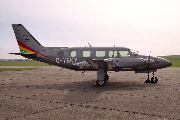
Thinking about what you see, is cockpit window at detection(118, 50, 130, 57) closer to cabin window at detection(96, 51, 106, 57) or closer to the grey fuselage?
the grey fuselage

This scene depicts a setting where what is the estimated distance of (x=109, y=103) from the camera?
7.93 m

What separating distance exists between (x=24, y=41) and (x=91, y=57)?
6874 mm

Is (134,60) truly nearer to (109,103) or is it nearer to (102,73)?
(102,73)

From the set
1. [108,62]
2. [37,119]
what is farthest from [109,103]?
[108,62]

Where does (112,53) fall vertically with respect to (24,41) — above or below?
below

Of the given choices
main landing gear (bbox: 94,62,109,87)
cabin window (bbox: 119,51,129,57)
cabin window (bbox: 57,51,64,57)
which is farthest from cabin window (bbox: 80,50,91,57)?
cabin window (bbox: 119,51,129,57)

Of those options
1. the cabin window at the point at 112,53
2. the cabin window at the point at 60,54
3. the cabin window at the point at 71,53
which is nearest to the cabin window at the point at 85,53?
the cabin window at the point at 71,53

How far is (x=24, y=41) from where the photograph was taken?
1700cm

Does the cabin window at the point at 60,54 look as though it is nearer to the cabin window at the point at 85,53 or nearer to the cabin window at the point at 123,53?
the cabin window at the point at 85,53

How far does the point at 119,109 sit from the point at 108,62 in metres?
6.37

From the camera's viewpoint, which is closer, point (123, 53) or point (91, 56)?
point (123, 53)

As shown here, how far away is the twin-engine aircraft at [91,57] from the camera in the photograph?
526 inches

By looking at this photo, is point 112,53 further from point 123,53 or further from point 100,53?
point 100,53

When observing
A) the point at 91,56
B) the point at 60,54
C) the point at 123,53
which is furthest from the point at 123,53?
the point at 60,54
